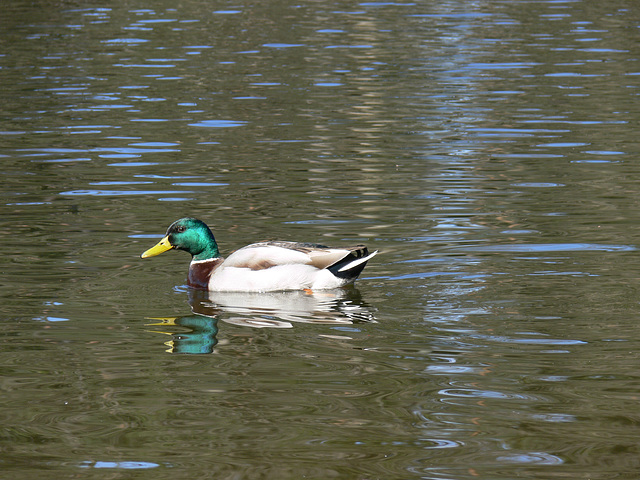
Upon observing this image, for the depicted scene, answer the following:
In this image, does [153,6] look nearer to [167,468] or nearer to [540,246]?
[540,246]

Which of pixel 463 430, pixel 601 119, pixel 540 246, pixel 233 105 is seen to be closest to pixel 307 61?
pixel 233 105

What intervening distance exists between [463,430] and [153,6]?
36.3 metres

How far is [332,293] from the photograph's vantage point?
37.2 ft

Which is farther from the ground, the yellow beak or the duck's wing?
the duck's wing

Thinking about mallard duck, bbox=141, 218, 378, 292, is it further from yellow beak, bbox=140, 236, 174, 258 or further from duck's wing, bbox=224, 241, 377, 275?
yellow beak, bbox=140, 236, 174, 258

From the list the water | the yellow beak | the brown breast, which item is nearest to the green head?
the yellow beak

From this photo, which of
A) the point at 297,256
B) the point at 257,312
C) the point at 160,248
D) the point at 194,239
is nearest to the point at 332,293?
the point at 297,256

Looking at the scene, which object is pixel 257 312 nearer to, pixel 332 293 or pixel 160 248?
pixel 332 293

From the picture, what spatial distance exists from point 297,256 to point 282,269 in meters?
0.18

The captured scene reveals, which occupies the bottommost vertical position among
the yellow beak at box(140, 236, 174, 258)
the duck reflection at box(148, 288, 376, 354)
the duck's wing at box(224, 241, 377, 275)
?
the duck reflection at box(148, 288, 376, 354)

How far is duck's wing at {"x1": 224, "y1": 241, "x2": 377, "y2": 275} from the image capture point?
36.4 ft

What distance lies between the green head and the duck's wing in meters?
0.51

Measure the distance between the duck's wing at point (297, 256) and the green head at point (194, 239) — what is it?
505 mm

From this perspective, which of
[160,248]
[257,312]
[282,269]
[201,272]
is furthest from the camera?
[160,248]
